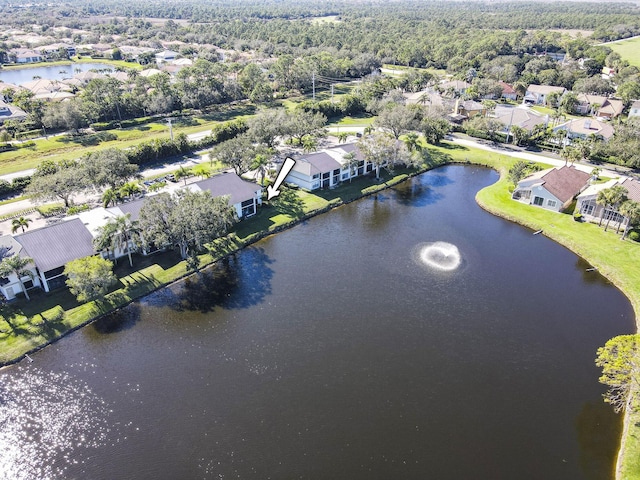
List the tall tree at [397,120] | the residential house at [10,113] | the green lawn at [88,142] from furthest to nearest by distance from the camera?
the residential house at [10,113], the tall tree at [397,120], the green lawn at [88,142]

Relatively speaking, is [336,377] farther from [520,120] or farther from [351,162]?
[520,120]

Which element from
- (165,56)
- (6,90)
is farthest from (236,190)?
(165,56)

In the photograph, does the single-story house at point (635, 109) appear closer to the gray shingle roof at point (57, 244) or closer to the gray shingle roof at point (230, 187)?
the gray shingle roof at point (230, 187)

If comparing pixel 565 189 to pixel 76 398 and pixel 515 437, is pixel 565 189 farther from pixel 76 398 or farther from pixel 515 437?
pixel 76 398

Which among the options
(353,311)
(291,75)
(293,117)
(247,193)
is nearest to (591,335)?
(353,311)

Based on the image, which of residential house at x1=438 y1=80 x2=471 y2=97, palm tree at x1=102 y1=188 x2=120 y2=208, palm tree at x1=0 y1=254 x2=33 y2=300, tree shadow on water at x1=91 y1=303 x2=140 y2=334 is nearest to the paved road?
palm tree at x1=102 y1=188 x2=120 y2=208

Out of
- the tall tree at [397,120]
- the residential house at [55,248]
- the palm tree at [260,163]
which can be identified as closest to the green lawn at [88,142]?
the palm tree at [260,163]
